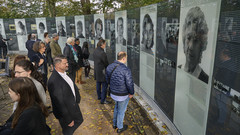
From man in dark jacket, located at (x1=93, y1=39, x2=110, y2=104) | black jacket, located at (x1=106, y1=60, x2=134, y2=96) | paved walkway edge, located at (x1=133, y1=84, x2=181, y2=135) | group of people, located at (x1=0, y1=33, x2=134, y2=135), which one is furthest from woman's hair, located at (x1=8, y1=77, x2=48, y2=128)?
man in dark jacket, located at (x1=93, y1=39, x2=110, y2=104)

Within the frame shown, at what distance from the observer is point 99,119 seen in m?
5.13

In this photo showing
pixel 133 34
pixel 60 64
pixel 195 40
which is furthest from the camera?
pixel 133 34

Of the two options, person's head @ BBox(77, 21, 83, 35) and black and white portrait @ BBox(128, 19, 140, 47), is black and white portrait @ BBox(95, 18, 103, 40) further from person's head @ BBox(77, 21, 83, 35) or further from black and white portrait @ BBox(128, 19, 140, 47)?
black and white portrait @ BBox(128, 19, 140, 47)

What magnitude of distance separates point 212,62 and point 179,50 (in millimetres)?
978

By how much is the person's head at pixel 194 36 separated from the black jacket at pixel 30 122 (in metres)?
2.49

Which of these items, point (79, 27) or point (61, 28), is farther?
point (61, 28)

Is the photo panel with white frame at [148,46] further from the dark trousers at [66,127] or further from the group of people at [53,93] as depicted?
the dark trousers at [66,127]

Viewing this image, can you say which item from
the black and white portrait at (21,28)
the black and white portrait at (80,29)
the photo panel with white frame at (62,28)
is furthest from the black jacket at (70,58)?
the black and white portrait at (21,28)

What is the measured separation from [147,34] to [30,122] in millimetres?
3815

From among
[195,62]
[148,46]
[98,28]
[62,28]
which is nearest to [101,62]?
[148,46]

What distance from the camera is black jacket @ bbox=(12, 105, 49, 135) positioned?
2117mm

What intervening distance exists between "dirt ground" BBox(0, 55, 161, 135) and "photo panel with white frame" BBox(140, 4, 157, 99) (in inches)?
29.6

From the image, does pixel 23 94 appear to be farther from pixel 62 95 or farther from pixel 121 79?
pixel 121 79

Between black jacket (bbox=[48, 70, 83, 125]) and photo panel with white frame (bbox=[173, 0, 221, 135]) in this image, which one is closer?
photo panel with white frame (bbox=[173, 0, 221, 135])
